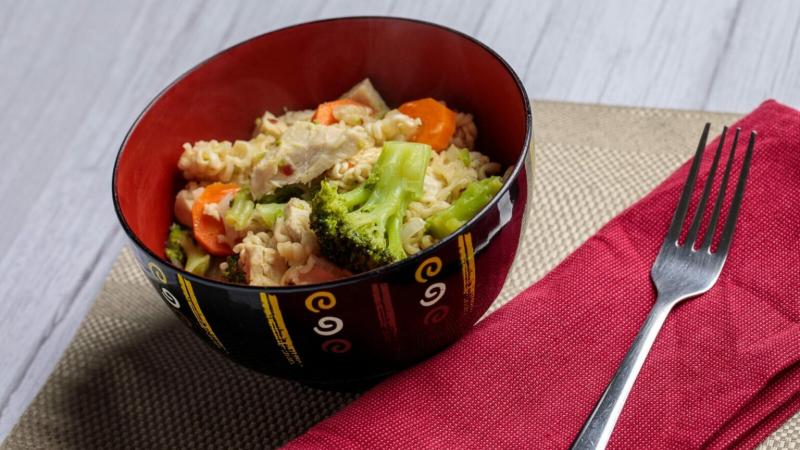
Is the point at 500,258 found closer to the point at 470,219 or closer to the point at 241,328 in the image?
the point at 470,219

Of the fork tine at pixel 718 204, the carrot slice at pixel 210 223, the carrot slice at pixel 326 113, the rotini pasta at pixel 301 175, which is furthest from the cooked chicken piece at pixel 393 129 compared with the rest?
the fork tine at pixel 718 204

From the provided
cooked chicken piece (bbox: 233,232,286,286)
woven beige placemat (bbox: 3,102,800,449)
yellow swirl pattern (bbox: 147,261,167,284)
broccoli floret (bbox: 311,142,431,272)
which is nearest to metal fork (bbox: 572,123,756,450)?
woven beige placemat (bbox: 3,102,800,449)

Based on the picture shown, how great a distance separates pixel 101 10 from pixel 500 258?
1.99m

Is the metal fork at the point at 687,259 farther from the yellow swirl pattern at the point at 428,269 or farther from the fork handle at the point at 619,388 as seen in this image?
the yellow swirl pattern at the point at 428,269

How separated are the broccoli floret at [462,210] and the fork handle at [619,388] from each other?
0.30 m

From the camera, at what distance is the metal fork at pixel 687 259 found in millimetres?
1373

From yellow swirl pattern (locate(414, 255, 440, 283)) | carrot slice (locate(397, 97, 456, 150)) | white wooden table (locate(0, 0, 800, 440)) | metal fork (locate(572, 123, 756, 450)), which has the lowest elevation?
white wooden table (locate(0, 0, 800, 440))

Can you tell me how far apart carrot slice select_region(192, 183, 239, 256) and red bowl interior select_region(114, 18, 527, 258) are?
0.08 m

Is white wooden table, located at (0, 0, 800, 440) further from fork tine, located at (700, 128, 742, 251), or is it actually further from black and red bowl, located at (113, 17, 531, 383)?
fork tine, located at (700, 128, 742, 251)

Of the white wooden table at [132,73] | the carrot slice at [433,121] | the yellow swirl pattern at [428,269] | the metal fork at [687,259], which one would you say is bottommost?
the white wooden table at [132,73]

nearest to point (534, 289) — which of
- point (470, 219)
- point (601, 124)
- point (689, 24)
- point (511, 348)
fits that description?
point (511, 348)

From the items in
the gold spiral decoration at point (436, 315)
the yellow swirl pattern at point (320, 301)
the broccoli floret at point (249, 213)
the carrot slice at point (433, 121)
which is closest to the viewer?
the yellow swirl pattern at point (320, 301)

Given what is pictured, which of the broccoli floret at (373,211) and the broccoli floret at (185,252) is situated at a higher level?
the broccoli floret at (373,211)

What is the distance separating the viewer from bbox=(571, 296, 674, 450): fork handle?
1.28 meters
